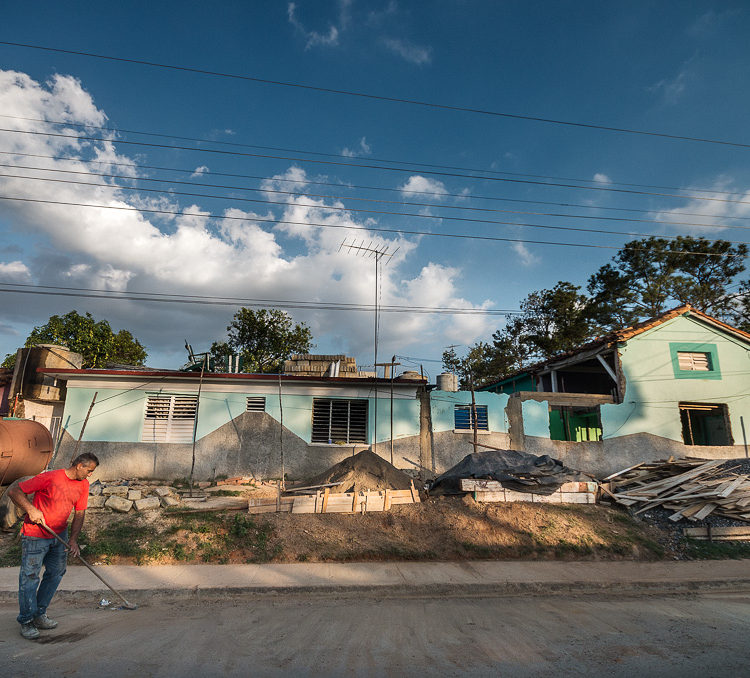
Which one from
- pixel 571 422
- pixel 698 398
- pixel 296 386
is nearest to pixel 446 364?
pixel 571 422

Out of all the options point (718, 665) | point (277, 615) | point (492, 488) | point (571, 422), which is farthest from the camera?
point (571, 422)

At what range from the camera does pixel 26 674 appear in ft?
12.5

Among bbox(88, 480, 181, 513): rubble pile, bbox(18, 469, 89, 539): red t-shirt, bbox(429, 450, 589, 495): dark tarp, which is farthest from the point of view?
bbox(429, 450, 589, 495): dark tarp

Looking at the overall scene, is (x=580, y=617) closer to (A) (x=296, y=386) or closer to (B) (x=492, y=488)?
(B) (x=492, y=488)

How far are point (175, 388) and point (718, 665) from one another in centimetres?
1377

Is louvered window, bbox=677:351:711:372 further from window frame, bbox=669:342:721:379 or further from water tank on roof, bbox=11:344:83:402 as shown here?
water tank on roof, bbox=11:344:83:402

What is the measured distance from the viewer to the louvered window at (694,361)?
676 inches

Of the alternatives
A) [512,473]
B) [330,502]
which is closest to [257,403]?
[330,502]

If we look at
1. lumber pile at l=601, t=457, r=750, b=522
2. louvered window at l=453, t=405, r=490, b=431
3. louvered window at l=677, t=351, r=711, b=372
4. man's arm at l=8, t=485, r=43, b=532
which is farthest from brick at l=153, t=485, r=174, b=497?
louvered window at l=677, t=351, r=711, b=372

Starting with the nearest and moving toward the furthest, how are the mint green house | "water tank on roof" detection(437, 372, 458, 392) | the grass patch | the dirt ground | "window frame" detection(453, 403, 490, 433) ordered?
1. the dirt ground
2. the grass patch
3. "window frame" detection(453, 403, 490, 433)
4. the mint green house
5. "water tank on roof" detection(437, 372, 458, 392)

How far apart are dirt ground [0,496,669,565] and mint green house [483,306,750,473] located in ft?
16.9

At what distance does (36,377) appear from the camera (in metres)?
16.7

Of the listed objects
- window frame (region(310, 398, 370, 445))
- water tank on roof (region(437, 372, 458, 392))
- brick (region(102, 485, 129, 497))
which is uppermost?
water tank on roof (region(437, 372, 458, 392))

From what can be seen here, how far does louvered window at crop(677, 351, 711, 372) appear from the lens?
676 inches
